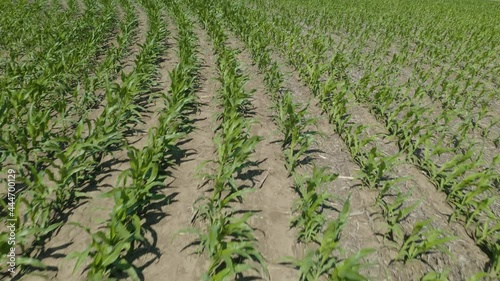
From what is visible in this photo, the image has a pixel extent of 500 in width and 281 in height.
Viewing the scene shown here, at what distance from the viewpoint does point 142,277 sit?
2.19m

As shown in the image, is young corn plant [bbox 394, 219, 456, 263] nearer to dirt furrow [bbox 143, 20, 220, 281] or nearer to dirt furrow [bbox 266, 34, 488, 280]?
dirt furrow [bbox 266, 34, 488, 280]

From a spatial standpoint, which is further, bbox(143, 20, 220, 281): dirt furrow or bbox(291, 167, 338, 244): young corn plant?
bbox(291, 167, 338, 244): young corn plant

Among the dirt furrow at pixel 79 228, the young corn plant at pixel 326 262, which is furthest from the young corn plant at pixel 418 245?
the dirt furrow at pixel 79 228

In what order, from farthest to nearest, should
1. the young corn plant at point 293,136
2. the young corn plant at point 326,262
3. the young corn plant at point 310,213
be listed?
the young corn plant at point 293,136
the young corn plant at point 310,213
the young corn plant at point 326,262

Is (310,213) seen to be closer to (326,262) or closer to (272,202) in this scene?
(326,262)

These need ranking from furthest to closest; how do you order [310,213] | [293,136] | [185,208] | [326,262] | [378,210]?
[293,136] → [378,210] → [185,208] → [310,213] → [326,262]

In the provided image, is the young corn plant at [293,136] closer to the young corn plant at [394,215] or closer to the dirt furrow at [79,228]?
the young corn plant at [394,215]

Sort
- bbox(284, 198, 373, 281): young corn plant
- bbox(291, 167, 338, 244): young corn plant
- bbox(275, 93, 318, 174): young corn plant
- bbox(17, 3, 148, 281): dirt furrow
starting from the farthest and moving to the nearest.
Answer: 1. bbox(275, 93, 318, 174): young corn plant
2. bbox(291, 167, 338, 244): young corn plant
3. bbox(17, 3, 148, 281): dirt furrow
4. bbox(284, 198, 373, 281): young corn plant

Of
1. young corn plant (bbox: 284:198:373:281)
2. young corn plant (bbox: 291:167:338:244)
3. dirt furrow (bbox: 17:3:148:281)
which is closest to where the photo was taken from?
young corn plant (bbox: 284:198:373:281)

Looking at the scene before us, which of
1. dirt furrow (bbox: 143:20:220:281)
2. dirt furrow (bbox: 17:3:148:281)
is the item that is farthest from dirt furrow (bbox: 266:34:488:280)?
dirt furrow (bbox: 17:3:148:281)

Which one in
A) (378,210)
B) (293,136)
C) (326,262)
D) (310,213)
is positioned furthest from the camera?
(293,136)

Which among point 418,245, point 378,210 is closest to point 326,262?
point 418,245

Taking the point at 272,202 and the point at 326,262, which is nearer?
the point at 326,262

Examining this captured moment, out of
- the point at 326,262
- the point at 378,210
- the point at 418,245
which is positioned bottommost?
the point at 378,210
